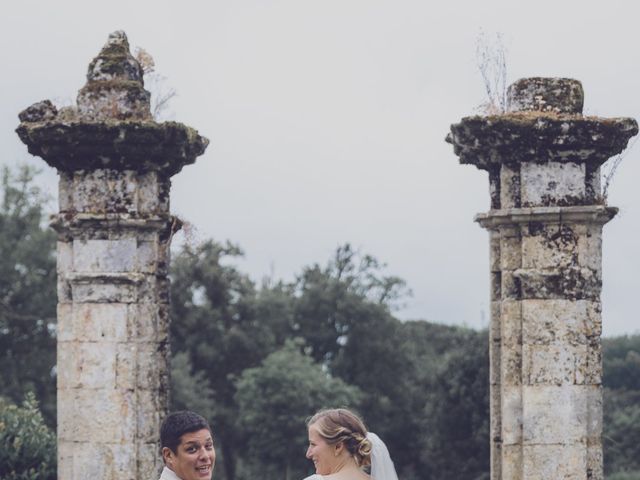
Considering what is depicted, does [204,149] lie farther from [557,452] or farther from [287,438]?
[287,438]

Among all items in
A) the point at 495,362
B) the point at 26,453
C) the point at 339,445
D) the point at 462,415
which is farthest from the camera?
the point at 462,415

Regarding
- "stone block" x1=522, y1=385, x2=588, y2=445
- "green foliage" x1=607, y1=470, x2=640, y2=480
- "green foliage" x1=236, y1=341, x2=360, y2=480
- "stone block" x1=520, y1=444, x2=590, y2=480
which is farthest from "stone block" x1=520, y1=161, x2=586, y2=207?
"green foliage" x1=236, y1=341, x2=360, y2=480

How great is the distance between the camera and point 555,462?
37.6 feet

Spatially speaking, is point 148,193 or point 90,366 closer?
point 90,366

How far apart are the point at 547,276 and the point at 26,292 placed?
3591 cm

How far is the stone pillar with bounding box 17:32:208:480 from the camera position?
11.7 meters

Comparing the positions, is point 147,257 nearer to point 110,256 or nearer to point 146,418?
point 110,256

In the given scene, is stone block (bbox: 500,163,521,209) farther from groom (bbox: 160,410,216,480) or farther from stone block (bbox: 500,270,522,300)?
groom (bbox: 160,410,216,480)

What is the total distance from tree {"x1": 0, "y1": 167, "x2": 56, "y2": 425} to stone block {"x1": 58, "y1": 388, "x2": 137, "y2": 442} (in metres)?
33.0

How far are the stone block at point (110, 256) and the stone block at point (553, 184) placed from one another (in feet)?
9.61

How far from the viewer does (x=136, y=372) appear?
11.7 m

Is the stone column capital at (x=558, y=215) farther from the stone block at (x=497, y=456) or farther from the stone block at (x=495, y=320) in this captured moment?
the stone block at (x=497, y=456)

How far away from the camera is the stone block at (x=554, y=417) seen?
11.5 metres

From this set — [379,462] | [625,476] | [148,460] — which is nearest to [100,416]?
[148,460]
